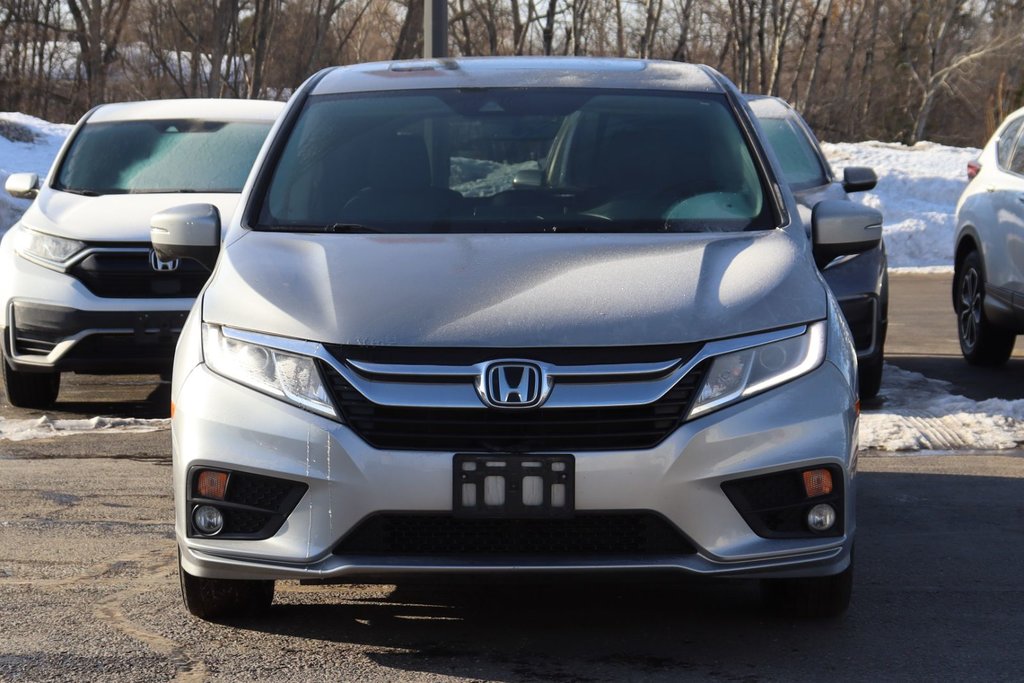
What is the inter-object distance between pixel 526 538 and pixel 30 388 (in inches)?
219

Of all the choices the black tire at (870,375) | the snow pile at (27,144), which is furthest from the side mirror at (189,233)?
the snow pile at (27,144)

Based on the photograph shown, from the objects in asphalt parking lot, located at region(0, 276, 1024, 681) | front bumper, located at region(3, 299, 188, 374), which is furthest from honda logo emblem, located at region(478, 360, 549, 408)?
front bumper, located at region(3, 299, 188, 374)

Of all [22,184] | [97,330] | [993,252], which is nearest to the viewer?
[97,330]

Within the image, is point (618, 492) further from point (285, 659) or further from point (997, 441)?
point (997, 441)

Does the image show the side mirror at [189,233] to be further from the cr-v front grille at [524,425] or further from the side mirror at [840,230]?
the side mirror at [840,230]

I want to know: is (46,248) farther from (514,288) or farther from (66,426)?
(514,288)

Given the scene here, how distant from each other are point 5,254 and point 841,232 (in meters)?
5.36

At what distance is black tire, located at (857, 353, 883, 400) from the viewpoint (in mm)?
8639

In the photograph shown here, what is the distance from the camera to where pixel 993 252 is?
10.0 meters

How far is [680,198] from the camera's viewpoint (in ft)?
16.3

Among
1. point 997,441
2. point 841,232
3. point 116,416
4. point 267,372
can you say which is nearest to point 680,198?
point 841,232

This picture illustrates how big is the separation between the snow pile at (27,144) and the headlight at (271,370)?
59.0 ft

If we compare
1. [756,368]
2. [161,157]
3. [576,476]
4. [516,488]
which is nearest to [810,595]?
[756,368]

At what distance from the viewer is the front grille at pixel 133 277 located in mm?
8312
